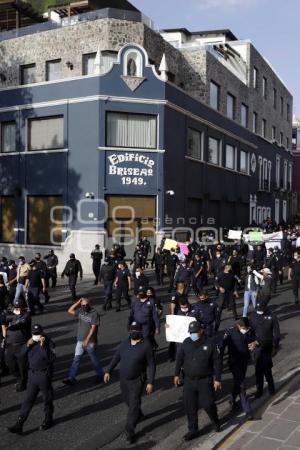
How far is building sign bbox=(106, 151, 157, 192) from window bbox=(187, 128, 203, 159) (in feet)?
15.6

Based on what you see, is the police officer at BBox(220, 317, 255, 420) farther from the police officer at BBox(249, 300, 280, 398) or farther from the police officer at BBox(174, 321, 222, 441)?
the police officer at BBox(174, 321, 222, 441)

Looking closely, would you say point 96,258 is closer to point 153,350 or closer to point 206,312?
point 206,312

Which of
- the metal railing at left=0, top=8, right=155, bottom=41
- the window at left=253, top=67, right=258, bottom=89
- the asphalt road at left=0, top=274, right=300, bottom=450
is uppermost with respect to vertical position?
the window at left=253, top=67, right=258, bottom=89

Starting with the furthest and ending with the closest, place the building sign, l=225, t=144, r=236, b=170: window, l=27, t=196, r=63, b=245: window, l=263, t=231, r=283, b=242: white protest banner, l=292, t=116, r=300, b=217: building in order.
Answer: l=292, t=116, r=300, b=217: building < l=225, t=144, r=236, b=170: window < l=27, t=196, r=63, b=245: window < the building sign < l=263, t=231, r=283, b=242: white protest banner

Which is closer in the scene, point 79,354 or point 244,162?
point 79,354

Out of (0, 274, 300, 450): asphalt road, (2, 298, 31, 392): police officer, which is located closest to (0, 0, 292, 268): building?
(0, 274, 300, 450): asphalt road

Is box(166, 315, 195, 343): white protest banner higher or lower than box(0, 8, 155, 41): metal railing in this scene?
lower

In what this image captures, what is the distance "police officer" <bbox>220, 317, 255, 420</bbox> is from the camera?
8.31 meters

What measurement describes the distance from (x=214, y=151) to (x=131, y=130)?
9.94 metres

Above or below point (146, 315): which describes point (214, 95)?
above

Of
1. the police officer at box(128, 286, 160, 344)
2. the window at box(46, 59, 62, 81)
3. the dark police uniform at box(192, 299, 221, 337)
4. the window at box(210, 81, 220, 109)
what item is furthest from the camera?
the window at box(210, 81, 220, 109)

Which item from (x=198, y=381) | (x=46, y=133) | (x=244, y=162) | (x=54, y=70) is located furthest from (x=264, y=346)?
(x=244, y=162)

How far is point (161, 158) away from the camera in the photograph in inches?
1138

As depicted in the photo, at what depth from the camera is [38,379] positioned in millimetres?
7812
